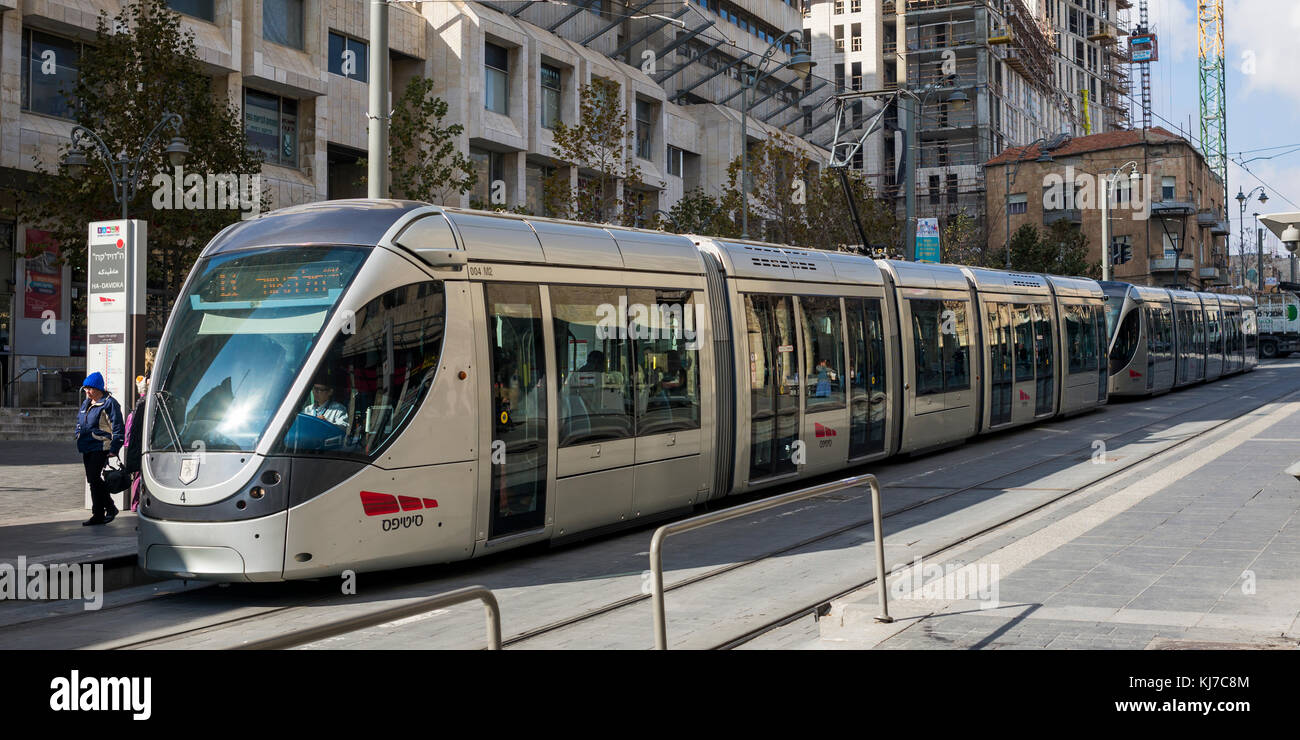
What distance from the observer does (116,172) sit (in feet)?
80.1

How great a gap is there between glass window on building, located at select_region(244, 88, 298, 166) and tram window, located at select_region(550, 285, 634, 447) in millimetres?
24298

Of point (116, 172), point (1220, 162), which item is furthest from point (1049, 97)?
point (116, 172)

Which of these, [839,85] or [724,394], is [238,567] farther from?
[839,85]

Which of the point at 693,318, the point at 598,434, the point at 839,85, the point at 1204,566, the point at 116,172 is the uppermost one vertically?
the point at 839,85

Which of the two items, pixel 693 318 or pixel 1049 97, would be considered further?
pixel 1049 97

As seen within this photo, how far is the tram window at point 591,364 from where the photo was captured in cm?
1081

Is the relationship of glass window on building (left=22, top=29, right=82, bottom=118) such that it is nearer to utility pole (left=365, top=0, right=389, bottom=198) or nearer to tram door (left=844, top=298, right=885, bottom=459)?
utility pole (left=365, top=0, right=389, bottom=198)

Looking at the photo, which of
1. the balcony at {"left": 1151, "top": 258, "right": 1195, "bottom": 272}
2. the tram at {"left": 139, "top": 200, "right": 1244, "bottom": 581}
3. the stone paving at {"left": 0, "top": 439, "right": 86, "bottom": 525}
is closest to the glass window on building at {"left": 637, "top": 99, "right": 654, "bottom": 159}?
the stone paving at {"left": 0, "top": 439, "right": 86, "bottom": 525}

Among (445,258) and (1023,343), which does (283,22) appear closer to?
(1023,343)

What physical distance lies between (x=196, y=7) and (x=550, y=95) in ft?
48.1

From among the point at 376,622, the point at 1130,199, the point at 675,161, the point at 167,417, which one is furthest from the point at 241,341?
the point at 1130,199

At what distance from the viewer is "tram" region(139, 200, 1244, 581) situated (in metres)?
8.88

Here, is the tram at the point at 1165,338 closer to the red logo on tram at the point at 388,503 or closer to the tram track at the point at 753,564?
the tram track at the point at 753,564
